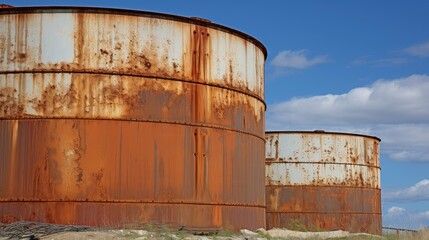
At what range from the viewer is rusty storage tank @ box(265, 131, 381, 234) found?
88.2 ft

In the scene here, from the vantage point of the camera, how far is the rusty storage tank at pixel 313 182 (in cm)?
2688

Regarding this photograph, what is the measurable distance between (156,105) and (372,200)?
55.5 feet

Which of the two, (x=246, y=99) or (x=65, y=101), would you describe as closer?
(x=65, y=101)

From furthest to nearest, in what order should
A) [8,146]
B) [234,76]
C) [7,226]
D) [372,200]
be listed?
[372,200] < [234,76] < [8,146] < [7,226]

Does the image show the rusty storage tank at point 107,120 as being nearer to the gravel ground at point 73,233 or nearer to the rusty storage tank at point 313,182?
the gravel ground at point 73,233

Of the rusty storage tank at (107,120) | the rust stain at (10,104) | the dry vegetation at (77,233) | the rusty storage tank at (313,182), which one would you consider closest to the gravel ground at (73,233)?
the dry vegetation at (77,233)

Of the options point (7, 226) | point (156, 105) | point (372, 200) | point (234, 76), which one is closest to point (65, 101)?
point (156, 105)

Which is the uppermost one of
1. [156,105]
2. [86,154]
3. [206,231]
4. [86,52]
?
[86,52]

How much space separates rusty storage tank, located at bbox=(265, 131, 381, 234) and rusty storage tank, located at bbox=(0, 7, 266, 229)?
11.8 m

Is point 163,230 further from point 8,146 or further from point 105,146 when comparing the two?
point 8,146

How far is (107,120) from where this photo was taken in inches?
557

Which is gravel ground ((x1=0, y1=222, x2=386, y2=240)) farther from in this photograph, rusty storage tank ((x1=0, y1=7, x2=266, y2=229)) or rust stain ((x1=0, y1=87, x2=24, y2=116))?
rust stain ((x1=0, y1=87, x2=24, y2=116))

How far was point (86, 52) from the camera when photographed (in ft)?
46.8

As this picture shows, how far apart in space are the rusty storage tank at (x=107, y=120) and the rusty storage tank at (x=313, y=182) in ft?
38.8
